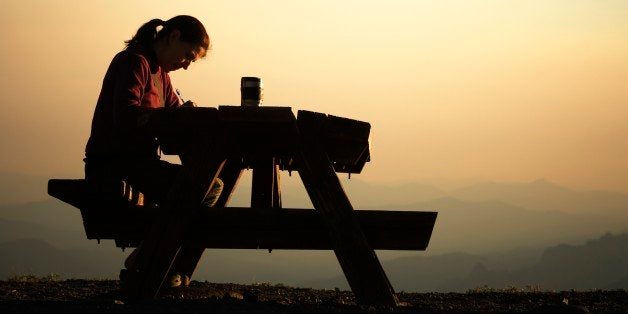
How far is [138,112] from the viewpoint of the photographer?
22.4 feet

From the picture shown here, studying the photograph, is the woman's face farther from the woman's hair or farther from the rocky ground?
the rocky ground

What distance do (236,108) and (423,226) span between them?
67.5 inches

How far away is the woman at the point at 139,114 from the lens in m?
6.80

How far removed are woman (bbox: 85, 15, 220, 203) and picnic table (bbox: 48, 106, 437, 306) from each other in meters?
0.13

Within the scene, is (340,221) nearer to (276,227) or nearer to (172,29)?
(276,227)

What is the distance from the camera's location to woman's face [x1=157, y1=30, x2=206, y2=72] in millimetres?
7207

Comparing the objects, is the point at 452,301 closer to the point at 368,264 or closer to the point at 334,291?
the point at 334,291

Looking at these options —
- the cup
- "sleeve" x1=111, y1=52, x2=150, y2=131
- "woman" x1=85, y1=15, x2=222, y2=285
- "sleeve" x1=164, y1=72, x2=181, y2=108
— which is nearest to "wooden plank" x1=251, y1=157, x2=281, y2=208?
"woman" x1=85, y1=15, x2=222, y2=285

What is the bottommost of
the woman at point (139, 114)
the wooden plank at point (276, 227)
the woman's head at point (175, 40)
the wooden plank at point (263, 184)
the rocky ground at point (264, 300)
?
the rocky ground at point (264, 300)

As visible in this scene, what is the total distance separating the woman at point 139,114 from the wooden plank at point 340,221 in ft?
2.89

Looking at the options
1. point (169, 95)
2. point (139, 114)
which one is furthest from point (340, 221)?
point (169, 95)

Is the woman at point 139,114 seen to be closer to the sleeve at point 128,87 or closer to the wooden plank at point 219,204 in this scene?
the sleeve at point 128,87

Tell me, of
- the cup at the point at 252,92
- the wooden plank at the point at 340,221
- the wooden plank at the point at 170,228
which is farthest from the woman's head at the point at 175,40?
the wooden plank at the point at 340,221

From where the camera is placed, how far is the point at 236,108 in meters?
6.49
